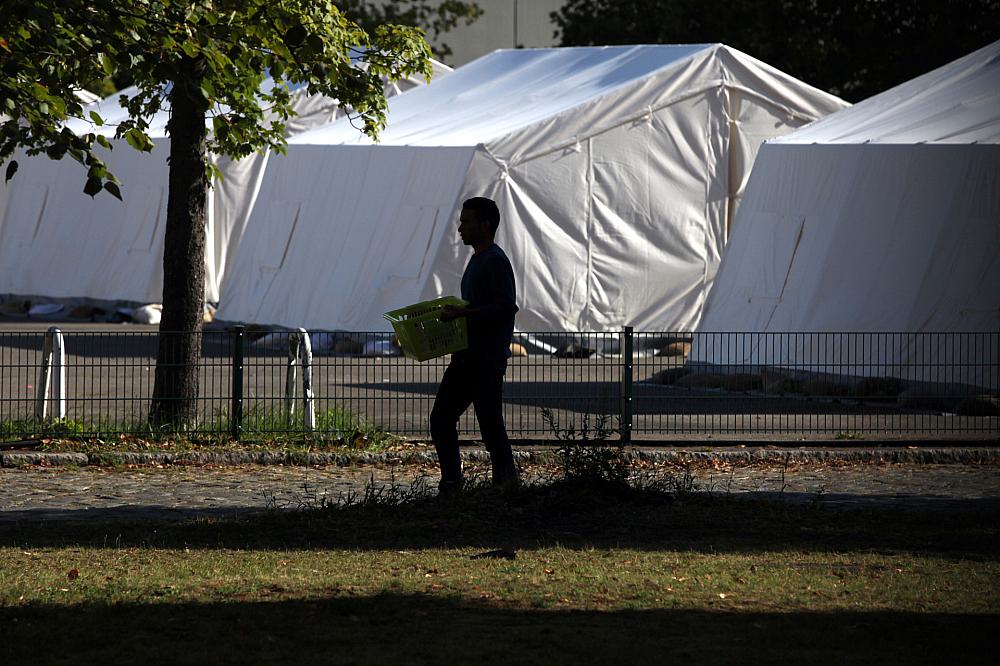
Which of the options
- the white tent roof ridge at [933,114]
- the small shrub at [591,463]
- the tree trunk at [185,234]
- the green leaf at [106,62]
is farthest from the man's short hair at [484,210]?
the white tent roof ridge at [933,114]

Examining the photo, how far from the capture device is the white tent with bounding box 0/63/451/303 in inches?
1294

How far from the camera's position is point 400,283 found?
2523cm

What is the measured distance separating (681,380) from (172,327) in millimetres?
6771

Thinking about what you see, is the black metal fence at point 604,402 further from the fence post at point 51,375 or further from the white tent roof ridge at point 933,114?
the white tent roof ridge at point 933,114

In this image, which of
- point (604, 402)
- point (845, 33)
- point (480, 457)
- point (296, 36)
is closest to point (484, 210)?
point (296, 36)

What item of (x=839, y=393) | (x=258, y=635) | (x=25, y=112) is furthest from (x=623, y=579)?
(x=839, y=393)

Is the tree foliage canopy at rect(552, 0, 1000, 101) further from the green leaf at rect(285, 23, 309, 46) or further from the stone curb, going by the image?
the green leaf at rect(285, 23, 309, 46)

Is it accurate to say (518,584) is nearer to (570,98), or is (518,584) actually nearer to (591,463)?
(591,463)

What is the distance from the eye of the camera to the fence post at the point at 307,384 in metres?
13.4

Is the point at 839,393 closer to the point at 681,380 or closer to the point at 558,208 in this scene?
the point at 681,380

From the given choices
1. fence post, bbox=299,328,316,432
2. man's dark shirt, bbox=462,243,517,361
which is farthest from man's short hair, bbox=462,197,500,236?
fence post, bbox=299,328,316,432

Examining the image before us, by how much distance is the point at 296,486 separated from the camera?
1148cm

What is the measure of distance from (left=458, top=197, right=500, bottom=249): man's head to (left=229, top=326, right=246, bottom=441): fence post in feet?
11.9

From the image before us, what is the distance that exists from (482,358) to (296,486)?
2355 millimetres
